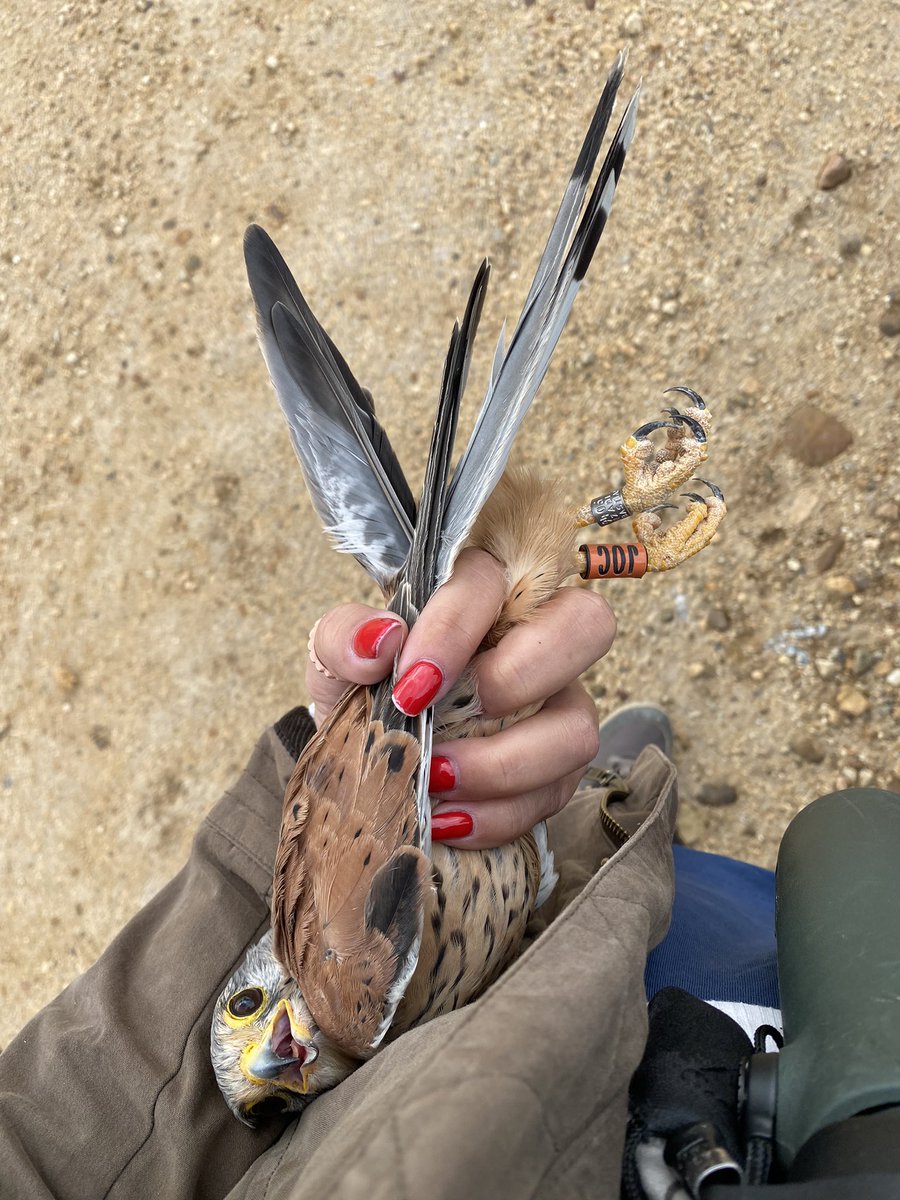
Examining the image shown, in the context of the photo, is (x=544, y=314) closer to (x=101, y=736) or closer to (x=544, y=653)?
(x=544, y=653)

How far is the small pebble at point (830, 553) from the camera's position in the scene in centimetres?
275

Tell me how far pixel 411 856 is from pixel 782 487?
75.9 inches

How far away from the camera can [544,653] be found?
5.57 feet

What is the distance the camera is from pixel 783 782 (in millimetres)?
2809

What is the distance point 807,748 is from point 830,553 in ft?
2.14

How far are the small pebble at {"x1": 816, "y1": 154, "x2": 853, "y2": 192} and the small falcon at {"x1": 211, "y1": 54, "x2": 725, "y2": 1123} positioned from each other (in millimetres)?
1582

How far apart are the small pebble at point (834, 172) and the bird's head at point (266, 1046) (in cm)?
285

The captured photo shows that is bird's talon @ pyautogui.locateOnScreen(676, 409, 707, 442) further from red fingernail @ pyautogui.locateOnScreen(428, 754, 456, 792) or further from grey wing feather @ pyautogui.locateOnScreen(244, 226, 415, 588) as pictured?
red fingernail @ pyautogui.locateOnScreen(428, 754, 456, 792)

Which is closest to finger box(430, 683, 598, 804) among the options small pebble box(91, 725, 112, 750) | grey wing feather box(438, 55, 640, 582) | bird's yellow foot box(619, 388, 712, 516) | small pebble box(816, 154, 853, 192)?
grey wing feather box(438, 55, 640, 582)

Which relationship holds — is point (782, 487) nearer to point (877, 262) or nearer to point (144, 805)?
point (877, 262)

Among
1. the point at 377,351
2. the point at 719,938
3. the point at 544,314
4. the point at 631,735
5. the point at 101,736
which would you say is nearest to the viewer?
the point at 544,314

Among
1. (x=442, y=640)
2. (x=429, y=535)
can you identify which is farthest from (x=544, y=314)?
(x=442, y=640)

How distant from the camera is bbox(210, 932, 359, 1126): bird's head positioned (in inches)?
61.7

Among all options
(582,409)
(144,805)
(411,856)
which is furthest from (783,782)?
(144,805)
